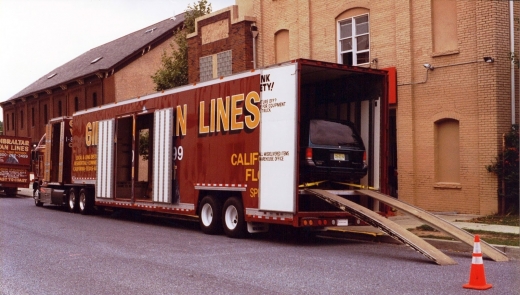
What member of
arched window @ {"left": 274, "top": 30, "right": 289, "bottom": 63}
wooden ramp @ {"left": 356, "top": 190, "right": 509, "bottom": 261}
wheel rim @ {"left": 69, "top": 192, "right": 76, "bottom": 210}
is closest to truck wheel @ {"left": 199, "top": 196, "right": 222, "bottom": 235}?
wooden ramp @ {"left": 356, "top": 190, "right": 509, "bottom": 261}

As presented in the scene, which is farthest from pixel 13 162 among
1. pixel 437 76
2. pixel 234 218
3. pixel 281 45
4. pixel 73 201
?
pixel 437 76

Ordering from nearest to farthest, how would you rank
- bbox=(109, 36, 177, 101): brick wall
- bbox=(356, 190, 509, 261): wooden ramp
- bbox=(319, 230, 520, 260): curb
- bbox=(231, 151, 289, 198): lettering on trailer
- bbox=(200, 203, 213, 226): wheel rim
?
bbox=(356, 190, 509, 261): wooden ramp, bbox=(319, 230, 520, 260): curb, bbox=(231, 151, 289, 198): lettering on trailer, bbox=(200, 203, 213, 226): wheel rim, bbox=(109, 36, 177, 101): brick wall

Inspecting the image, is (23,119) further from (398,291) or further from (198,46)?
(398,291)

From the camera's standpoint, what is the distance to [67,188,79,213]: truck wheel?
22945 millimetres

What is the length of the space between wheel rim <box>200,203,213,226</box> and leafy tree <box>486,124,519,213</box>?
7396 mm

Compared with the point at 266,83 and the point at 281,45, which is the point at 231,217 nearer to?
the point at 266,83

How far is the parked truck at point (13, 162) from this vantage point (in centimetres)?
3419

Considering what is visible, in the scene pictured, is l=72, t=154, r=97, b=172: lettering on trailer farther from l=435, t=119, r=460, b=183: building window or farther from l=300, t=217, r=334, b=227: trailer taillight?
l=435, t=119, r=460, b=183: building window

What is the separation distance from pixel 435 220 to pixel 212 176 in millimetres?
5370

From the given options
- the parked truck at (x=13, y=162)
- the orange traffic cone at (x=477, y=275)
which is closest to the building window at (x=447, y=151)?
the orange traffic cone at (x=477, y=275)

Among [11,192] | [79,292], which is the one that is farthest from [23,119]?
[79,292]

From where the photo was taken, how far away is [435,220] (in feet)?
39.2

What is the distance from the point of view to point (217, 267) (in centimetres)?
1005

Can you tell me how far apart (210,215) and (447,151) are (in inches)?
290
